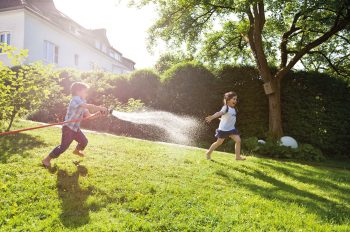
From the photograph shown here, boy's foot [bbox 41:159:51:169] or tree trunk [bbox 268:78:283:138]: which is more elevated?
tree trunk [bbox 268:78:283:138]

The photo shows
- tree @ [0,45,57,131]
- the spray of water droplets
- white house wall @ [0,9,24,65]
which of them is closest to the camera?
tree @ [0,45,57,131]

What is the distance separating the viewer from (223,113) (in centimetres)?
837

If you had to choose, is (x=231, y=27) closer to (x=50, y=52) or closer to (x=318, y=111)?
(x=318, y=111)

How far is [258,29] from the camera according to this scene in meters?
13.5

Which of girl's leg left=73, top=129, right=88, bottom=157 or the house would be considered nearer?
girl's leg left=73, top=129, right=88, bottom=157

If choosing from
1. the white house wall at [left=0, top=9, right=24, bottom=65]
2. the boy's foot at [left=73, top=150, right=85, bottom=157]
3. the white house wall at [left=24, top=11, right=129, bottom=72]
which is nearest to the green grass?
the boy's foot at [left=73, top=150, right=85, bottom=157]

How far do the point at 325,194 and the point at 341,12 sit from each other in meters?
8.62

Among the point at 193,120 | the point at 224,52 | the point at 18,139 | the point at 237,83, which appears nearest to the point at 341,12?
the point at 237,83

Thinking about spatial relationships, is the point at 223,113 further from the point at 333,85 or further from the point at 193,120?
the point at 333,85

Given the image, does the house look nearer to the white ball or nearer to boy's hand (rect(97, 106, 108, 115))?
the white ball

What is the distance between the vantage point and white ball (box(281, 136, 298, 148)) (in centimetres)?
1225

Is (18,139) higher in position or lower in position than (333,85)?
lower

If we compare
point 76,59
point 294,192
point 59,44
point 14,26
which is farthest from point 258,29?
point 76,59

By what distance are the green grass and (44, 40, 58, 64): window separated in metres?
21.3
